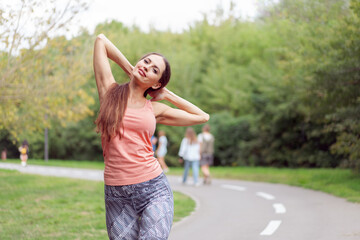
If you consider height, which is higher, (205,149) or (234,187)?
(205,149)

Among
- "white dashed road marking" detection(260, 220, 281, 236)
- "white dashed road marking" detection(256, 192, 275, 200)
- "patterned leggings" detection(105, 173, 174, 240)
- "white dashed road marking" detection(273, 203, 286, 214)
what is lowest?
"white dashed road marking" detection(256, 192, 275, 200)

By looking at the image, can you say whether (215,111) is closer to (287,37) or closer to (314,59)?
(287,37)

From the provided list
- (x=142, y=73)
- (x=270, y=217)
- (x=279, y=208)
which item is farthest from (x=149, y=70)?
(x=279, y=208)

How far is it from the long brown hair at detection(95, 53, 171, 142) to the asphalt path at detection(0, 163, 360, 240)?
13.7ft

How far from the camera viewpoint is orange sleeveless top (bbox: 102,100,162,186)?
3.18m

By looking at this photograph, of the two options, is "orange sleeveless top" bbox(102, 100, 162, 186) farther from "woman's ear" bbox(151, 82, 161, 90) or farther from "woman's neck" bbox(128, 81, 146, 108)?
"woman's ear" bbox(151, 82, 161, 90)

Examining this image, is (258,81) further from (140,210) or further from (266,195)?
(140,210)

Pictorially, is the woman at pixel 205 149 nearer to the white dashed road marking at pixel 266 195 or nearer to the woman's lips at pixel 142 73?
the white dashed road marking at pixel 266 195

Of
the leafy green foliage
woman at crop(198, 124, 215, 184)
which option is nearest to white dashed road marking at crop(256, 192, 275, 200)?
the leafy green foliage

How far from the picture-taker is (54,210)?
950cm

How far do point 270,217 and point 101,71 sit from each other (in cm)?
628

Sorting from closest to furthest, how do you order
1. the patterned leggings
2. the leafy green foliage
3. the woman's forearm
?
the patterned leggings, the woman's forearm, the leafy green foliage

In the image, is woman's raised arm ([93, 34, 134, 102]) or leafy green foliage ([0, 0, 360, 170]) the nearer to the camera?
woman's raised arm ([93, 34, 134, 102])

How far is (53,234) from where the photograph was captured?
7160mm
